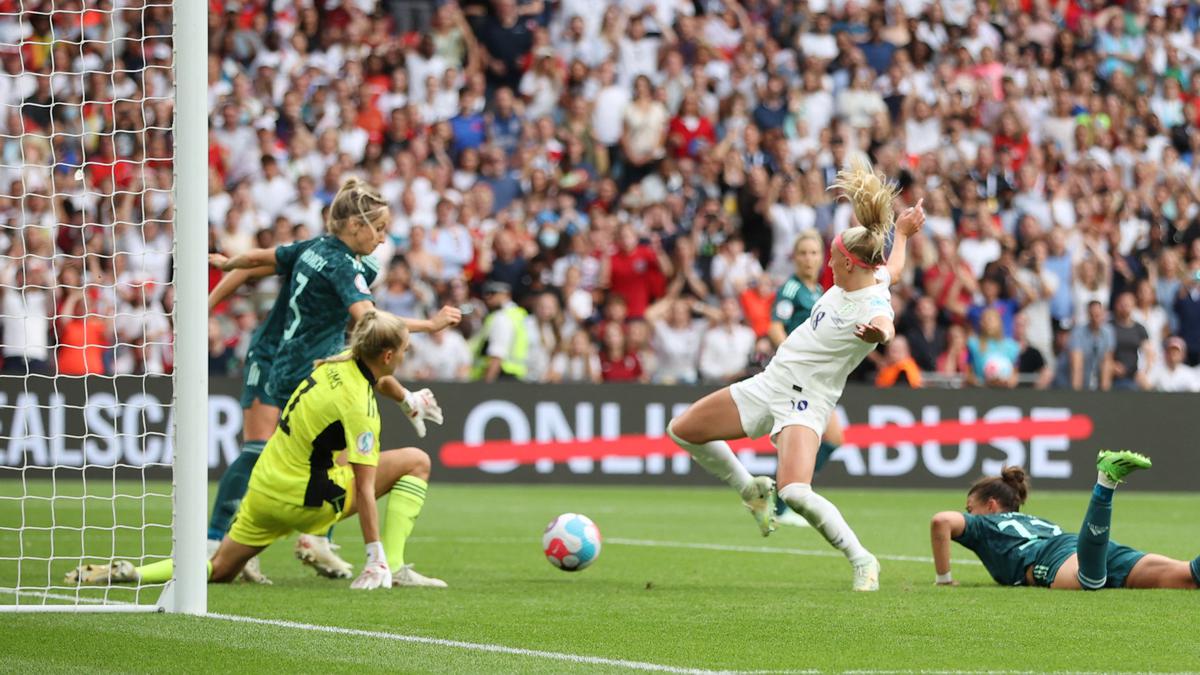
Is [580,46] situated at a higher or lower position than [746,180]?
higher

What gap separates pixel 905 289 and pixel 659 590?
39.5ft

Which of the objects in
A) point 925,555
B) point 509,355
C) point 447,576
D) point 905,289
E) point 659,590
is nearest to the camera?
point 659,590

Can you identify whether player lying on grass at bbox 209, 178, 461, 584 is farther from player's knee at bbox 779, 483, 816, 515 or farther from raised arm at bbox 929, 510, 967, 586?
raised arm at bbox 929, 510, 967, 586

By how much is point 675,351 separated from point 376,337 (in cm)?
1125

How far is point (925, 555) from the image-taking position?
10812 mm

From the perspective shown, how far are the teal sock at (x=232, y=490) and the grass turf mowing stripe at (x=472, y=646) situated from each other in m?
2.10

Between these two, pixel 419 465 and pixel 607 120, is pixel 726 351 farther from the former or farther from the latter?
pixel 419 465

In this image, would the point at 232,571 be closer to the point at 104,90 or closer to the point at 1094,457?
the point at 104,90

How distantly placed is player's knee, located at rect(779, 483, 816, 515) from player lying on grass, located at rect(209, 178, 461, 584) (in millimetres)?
1837

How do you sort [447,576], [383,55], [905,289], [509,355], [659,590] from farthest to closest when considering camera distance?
[383,55], [905,289], [509,355], [447,576], [659,590]

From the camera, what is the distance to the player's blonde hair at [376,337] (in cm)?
812

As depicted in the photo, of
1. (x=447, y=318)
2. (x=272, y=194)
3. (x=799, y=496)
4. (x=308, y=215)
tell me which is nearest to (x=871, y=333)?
(x=799, y=496)

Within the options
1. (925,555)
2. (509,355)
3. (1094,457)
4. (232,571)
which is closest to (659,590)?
(232,571)

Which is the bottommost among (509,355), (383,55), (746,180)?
(509,355)
